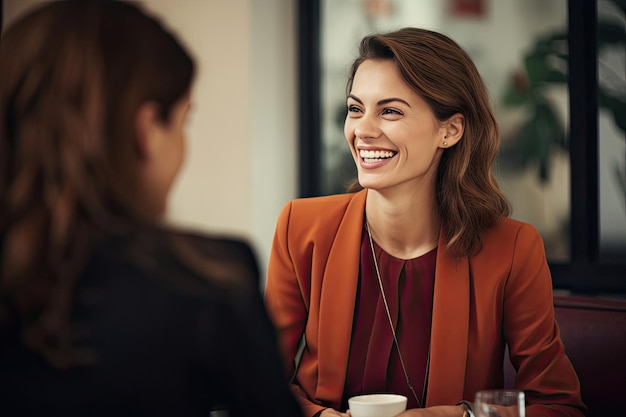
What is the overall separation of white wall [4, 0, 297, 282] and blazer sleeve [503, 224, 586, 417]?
185 cm

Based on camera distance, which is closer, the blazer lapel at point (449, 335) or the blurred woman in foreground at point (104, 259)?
the blurred woman in foreground at point (104, 259)

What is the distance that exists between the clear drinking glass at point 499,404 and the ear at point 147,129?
65cm

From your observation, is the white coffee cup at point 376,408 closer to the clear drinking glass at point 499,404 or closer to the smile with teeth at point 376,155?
the clear drinking glass at point 499,404

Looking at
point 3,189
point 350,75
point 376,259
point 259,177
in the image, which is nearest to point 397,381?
point 376,259

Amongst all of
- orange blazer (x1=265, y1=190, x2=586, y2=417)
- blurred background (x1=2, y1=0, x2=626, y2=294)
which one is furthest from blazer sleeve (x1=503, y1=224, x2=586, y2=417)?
blurred background (x1=2, y1=0, x2=626, y2=294)

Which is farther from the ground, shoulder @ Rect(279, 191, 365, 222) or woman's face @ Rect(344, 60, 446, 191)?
woman's face @ Rect(344, 60, 446, 191)

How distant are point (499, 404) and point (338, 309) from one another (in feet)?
2.38

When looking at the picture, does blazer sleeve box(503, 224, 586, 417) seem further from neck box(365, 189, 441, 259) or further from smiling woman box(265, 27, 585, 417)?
neck box(365, 189, 441, 259)

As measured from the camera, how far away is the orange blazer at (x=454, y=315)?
183 cm

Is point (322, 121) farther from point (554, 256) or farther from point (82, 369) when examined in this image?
point (82, 369)

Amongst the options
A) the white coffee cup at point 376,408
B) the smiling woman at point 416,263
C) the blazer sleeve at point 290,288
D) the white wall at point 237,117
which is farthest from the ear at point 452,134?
the white wall at point 237,117

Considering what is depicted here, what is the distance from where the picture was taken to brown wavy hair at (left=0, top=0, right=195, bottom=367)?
2.95ft

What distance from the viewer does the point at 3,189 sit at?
3.06 feet

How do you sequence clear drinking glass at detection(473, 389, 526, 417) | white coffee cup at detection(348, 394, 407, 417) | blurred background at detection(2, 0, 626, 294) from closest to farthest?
clear drinking glass at detection(473, 389, 526, 417) → white coffee cup at detection(348, 394, 407, 417) → blurred background at detection(2, 0, 626, 294)
